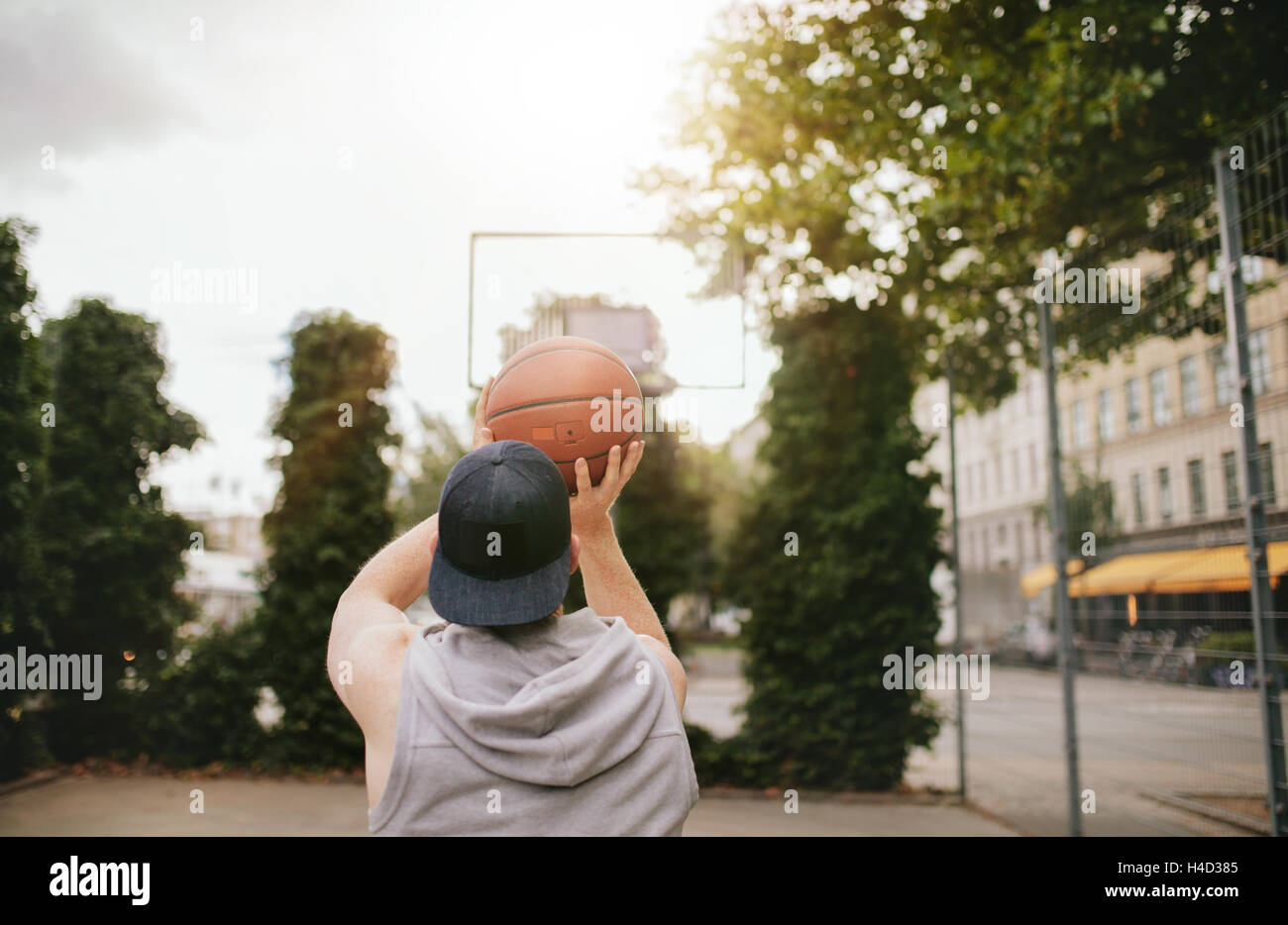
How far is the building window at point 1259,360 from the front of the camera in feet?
17.8

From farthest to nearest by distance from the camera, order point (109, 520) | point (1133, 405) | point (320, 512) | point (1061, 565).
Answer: point (320, 512), point (109, 520), point (1133, 405), point (1061, 565)

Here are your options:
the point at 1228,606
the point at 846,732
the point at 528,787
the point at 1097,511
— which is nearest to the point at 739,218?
the point at 1097,511

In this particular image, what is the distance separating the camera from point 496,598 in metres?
1.53

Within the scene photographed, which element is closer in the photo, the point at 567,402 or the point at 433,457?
the point at 567,402

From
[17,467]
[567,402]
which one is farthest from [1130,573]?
[17,467]

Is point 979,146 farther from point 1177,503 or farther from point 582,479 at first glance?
point 582,479

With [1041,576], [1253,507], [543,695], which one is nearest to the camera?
[543,695]

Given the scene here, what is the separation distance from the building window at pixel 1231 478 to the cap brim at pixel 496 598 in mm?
5298

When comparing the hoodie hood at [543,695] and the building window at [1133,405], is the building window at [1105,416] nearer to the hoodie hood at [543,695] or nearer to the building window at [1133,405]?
the building window at [1133,405]

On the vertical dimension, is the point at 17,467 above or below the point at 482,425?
above

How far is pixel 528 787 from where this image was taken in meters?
1.51

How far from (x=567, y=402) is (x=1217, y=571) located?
15.8ft

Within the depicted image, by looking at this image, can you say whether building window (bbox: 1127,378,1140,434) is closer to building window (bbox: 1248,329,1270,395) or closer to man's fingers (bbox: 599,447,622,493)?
building window (bbox: 1248,329,1270,395)

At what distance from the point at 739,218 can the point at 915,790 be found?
584 centimetres
